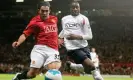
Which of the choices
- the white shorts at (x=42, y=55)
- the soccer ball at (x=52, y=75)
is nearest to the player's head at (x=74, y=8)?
the white shorts at (x=42, y=55)

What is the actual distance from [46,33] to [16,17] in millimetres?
32427

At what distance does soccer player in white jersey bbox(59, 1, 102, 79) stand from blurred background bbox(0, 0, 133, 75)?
23735 mm

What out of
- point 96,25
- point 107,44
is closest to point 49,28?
point 107,44

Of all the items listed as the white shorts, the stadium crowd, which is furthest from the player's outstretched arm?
the stadium crowd

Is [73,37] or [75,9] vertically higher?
[75,9]

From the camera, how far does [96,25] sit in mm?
37938

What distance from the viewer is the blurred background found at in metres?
34.8

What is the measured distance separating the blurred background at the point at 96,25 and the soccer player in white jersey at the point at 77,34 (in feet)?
77.9

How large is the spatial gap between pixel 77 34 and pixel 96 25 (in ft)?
95.4

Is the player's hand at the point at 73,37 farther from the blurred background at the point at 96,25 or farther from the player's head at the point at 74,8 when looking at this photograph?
the blurred background at the point at 96,25

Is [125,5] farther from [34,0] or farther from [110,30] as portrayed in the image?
[34,0]

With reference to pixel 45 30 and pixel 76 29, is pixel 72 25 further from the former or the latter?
pixel 45 30

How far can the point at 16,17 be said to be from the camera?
39.7 metres

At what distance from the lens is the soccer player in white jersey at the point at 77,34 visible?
29.1 feet
